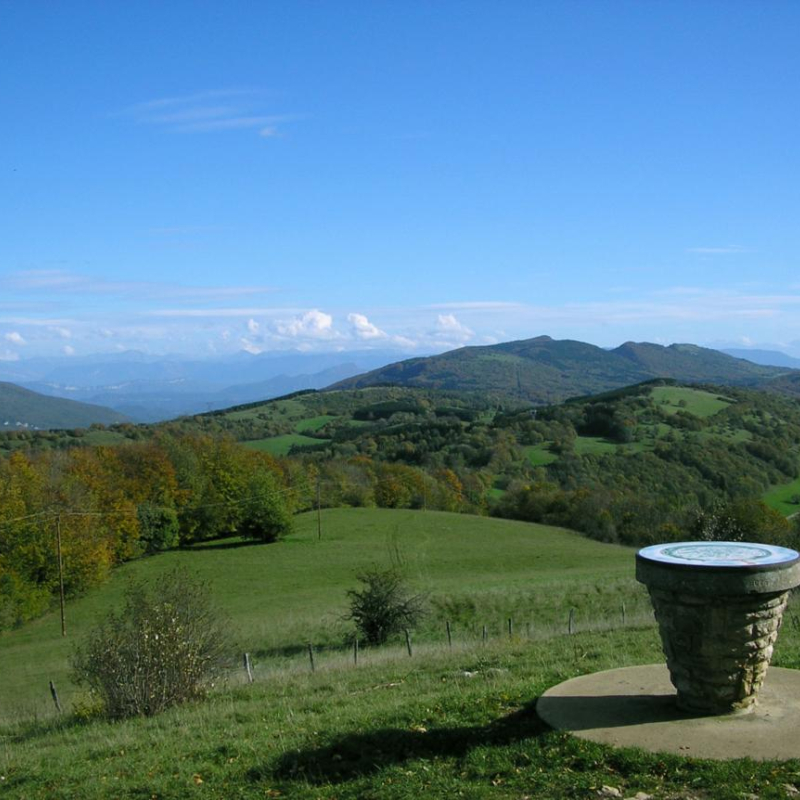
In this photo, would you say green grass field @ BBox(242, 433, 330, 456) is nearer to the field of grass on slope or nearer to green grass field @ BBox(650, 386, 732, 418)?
the field of grass on slope

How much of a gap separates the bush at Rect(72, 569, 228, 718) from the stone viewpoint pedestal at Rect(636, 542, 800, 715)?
9.25 m

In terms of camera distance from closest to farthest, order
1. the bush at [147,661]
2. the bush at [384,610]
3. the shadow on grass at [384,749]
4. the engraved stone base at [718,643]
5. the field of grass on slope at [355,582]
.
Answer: the shadow on grass at [384,749], the engraved stone base at [718,643], the bush at [147,661], the bush at [384,610], the field of grass on slope at [355,582]

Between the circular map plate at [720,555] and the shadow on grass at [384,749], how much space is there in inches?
105

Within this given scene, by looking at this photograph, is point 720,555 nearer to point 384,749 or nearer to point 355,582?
point 384,749

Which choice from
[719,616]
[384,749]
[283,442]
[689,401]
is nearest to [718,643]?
[719,616]

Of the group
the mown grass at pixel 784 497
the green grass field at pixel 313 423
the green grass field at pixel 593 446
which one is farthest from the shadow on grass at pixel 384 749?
the green grass field at pixel 313 423

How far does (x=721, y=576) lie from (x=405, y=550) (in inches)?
2134

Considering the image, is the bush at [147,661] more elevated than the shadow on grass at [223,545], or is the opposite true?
the bush at [147,661]

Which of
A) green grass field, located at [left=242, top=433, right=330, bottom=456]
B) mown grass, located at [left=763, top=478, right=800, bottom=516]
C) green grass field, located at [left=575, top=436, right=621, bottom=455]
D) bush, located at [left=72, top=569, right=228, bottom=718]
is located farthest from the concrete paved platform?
green grass field, located at [left=242, top=433, right=330, bottom=456]

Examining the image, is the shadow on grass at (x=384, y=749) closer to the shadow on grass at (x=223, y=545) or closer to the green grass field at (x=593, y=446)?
the shadow on grass at (x=223, y=545)

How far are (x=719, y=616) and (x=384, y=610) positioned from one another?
21.5 m

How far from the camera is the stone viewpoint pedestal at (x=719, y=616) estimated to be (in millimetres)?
9633

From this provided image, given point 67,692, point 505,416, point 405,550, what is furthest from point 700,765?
point 505,416

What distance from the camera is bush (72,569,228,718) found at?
15102 millimetres
